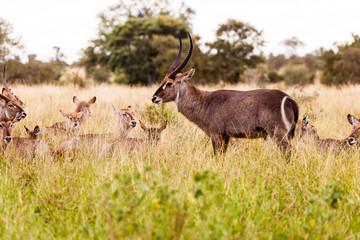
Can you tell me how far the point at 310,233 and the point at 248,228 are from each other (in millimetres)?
459

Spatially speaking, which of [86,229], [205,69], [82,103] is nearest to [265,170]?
[86,229]

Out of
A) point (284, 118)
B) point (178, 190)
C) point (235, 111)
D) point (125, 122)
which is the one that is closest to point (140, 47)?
point (125, 122)

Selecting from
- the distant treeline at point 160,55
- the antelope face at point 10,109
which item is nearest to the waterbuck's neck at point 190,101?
the antelope face at point 10,109

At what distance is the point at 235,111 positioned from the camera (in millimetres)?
4738

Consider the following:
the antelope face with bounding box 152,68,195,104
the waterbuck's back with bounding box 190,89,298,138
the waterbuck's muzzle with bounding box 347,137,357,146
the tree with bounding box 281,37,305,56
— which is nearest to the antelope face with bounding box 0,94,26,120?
the antelope face with bounding box 152,68,195,104

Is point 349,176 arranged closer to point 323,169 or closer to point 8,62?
point 323,169

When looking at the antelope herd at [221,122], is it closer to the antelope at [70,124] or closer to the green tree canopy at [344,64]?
the antelope at [70,124]

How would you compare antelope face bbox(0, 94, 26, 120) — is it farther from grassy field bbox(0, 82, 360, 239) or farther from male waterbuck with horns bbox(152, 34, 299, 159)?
male waterbuck with horns bbox(152, 34, 299, 159)

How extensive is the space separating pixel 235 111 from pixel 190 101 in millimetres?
880

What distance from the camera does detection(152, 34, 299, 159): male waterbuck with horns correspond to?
4.38 meters

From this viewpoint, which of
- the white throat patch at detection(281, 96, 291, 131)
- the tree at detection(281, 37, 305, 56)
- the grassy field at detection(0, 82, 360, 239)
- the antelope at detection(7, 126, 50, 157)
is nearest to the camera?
the grassy field at detection(0, 82, 360, 239)

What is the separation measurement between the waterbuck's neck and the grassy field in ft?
1.35

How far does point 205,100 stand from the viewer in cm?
527

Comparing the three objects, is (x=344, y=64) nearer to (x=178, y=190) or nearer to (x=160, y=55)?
(x=160, y=55)
